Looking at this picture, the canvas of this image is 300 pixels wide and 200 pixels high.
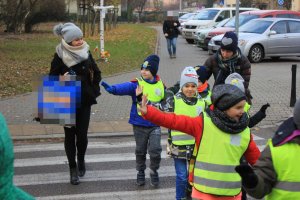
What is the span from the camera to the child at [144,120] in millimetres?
5793

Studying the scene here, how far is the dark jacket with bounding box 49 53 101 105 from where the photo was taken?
19.5ft

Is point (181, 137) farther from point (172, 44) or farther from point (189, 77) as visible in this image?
point (172, 44)

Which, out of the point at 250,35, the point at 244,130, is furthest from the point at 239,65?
the point at 250,35

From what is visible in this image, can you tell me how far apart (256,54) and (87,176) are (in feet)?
46.0

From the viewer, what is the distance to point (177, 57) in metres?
22.0

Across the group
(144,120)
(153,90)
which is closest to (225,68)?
(153,90)

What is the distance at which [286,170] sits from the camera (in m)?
2.99

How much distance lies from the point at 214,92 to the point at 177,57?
722 inches

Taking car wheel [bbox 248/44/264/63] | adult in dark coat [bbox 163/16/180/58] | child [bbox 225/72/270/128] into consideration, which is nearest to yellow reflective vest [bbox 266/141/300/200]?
child [bbox 225/72/270/128]

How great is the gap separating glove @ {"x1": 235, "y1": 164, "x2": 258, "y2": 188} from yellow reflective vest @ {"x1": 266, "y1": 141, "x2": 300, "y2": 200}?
0.63 ft

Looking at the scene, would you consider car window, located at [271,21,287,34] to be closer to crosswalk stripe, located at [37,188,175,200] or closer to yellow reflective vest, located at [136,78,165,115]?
yellow reflective vest, located at [136,78,165,115]

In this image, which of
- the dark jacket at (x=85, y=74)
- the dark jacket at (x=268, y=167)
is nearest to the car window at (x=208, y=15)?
the dark jacket at (x=85, y=74)

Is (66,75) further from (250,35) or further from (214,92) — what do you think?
(250,35)

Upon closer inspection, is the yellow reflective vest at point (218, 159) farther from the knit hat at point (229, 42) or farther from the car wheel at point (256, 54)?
the car wheel at point (256, 54)
